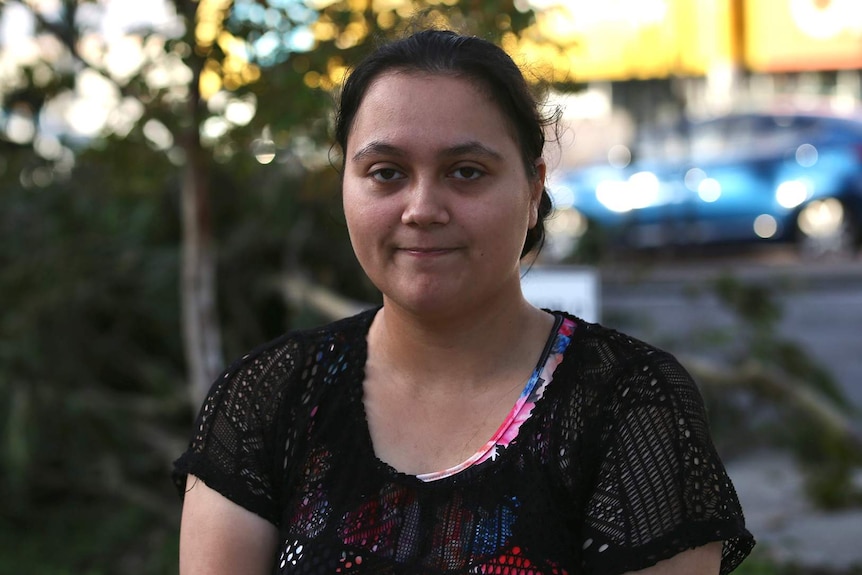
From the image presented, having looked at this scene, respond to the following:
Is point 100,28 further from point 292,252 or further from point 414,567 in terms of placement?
point 414,567

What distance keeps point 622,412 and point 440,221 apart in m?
0.41

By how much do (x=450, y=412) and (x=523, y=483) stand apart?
207 millimetres

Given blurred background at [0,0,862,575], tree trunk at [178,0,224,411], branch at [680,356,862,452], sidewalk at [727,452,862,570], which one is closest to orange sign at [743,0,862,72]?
blurred background at [0,0,862,575]

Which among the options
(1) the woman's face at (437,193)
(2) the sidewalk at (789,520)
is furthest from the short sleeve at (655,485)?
(2) the sidewalk at (789,520)

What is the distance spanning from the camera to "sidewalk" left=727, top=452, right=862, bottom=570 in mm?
4816

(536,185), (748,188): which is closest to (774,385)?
(536,185)

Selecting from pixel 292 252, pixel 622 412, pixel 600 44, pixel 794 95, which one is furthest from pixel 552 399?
pixel 794 95

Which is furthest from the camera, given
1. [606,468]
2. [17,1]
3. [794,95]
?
[794,95]

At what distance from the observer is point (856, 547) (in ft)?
16.0

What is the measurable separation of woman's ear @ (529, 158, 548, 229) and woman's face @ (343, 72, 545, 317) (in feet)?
0.27

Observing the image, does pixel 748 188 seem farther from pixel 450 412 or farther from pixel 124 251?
pixel 450 412

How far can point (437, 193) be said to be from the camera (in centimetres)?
187

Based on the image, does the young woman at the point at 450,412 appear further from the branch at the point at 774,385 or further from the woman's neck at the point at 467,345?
the branch at the point at 774,385

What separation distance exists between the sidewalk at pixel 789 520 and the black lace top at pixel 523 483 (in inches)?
126
